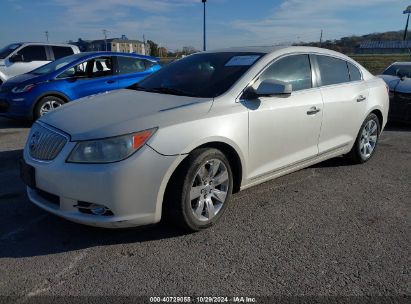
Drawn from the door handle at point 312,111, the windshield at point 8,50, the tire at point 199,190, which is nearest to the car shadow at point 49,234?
the tire at point 199,190

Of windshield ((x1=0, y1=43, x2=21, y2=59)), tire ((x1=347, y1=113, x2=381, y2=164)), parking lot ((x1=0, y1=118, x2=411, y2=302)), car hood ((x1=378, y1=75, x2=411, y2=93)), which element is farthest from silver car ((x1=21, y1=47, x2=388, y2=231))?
windshield ((x1=0, y1=43, x2=21, y2=59))

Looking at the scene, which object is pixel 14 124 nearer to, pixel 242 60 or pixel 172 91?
pixel 172 91

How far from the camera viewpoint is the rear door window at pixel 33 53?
11.3 m

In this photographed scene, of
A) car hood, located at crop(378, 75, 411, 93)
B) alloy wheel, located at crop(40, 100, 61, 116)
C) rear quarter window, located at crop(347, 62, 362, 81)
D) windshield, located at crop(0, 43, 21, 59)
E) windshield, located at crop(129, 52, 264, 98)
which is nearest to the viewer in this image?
windshield, located at crop(129, 52, 264, 98)

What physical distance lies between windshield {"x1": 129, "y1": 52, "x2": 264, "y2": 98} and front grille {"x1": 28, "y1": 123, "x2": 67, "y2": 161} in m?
1.24

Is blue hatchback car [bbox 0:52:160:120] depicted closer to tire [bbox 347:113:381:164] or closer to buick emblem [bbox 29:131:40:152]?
buick emblem [bbox 29:131:40:152]

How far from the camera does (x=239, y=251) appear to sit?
9.93 ft

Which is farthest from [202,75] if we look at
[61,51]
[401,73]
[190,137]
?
[61,51]

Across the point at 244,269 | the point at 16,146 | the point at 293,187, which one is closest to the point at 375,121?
the point at 293,187

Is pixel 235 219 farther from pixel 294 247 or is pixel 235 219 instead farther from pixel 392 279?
pixel 392 279

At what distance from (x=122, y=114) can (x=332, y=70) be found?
9.30 feet

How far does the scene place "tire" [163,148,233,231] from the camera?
3.07 m

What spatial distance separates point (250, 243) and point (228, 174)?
0.65 meters

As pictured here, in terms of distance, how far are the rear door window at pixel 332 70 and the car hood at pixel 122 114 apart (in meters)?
1.81
